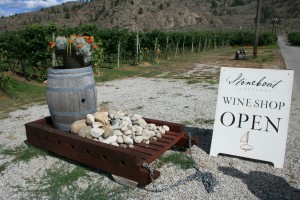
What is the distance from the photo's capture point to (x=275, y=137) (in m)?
3.76

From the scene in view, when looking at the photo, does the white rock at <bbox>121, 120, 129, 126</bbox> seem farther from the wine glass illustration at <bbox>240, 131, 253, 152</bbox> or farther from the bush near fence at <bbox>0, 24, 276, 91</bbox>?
the bush near fence at <bbox>0, 24, 276, 91</bbox>

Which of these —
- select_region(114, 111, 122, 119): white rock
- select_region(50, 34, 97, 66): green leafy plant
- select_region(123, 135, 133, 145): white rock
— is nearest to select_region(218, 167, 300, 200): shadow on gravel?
select_region(123, 135, 133, 145): white rock

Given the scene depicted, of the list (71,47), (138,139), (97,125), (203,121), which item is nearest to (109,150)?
(138,139)

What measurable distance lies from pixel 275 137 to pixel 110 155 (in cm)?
224

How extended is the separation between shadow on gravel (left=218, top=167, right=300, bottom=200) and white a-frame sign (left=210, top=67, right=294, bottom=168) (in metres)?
0.36

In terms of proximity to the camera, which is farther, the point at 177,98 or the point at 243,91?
the point at 177,98

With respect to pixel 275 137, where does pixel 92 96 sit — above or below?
above

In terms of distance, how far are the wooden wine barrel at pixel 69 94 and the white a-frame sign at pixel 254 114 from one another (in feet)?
6.61

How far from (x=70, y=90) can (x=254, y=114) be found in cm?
268

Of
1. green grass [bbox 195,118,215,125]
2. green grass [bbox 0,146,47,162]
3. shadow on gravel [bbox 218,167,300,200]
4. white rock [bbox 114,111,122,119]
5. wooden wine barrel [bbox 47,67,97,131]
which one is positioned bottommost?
green grass [bbox 0,146,47,162]

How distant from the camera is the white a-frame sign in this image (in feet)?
12.3

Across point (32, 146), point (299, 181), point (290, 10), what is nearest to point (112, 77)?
point (32, 146)

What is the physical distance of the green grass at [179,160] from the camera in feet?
12.3

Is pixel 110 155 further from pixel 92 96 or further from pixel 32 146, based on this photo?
pixel 32 146
